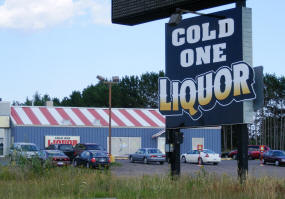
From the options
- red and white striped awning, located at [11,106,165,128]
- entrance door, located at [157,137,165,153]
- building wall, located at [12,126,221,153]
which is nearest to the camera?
building wall, located at [12,126,221,153]

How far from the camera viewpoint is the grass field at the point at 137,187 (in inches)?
545

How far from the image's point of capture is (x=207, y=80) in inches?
A: 731

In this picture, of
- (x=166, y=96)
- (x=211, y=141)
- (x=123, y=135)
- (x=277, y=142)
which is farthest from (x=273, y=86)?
(x=166, y=96)

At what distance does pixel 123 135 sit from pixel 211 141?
930 centimetres

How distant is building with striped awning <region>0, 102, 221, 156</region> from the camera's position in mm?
50406

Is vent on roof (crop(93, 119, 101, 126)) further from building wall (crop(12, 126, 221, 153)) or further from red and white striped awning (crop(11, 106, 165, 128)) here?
building wall (crop(12, 126, 221, 153))

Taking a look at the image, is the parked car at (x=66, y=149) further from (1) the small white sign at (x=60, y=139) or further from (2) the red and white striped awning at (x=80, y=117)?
(2) the red and white striped awning at (x=80, y=117)

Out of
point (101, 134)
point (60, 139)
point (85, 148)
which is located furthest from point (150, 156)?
point (60, 139)

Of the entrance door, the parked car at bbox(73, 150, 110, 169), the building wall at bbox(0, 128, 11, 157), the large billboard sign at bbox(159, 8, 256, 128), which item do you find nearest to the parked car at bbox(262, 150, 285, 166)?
the entrance door

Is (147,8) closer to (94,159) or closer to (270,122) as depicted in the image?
(94,159)

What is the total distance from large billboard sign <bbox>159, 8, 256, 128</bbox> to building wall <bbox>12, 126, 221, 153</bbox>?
30708 mm

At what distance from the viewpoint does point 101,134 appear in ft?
173

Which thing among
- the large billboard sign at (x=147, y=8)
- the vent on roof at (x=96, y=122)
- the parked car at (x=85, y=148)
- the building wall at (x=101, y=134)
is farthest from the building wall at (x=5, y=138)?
the large billboard sign at (x=147, y=8)

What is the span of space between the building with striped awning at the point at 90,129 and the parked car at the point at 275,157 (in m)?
12.9
